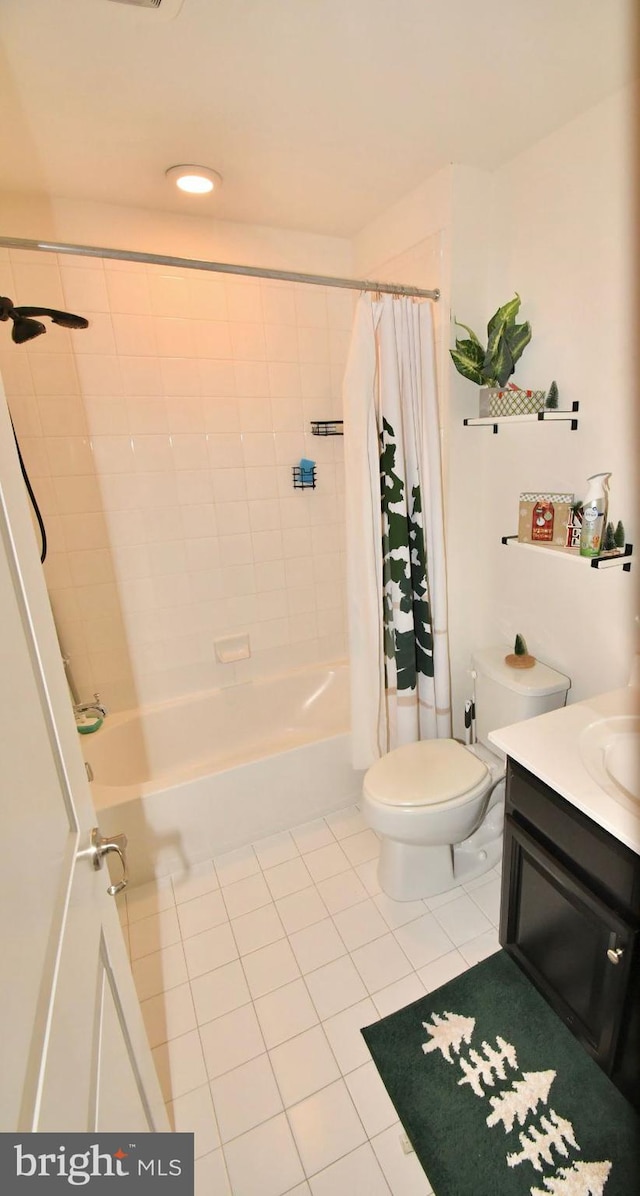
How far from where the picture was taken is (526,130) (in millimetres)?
1493

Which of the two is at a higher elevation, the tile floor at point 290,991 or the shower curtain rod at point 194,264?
the shower curtain rod at point 194,264

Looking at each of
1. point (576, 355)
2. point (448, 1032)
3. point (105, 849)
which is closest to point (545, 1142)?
point (448, 1032)

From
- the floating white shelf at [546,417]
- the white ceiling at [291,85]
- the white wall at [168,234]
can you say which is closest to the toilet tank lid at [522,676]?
the floating white shelf at [546,417]

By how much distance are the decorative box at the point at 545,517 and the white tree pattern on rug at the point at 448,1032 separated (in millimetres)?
1398

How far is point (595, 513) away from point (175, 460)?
1673 mm

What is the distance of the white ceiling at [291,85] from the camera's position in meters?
Result: 1.08

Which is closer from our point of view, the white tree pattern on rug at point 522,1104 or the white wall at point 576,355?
the white tree pattern on rug at point 522,1104

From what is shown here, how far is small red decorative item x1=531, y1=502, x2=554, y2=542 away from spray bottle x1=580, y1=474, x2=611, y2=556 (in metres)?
0.19

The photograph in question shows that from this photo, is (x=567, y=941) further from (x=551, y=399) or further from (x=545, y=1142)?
(x=551, y=399)

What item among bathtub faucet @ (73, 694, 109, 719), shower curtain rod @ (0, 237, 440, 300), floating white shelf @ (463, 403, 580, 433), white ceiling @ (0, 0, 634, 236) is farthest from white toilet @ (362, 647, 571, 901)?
white ceiling @ (0, 0, 634, 236)

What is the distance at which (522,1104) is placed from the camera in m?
1.20

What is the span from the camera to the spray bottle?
140 cm

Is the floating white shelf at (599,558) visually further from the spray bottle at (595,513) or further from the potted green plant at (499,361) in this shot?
the potted green plant at (499,361)

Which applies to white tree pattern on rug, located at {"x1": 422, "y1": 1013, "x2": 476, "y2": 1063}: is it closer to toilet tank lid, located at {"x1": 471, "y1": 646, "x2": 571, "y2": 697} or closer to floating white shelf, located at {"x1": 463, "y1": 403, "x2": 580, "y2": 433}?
toilet tank lid, located at {"x1": 471, "y1": 646, "x2": 571, "y2": 697}
